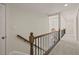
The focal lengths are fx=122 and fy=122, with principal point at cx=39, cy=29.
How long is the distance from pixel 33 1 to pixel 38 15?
7.2 inches

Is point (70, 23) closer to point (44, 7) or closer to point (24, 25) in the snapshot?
point (44, 7)

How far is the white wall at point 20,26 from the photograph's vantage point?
4.91 feet

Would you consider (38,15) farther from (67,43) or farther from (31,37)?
(67,43)

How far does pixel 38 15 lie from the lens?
154 cm

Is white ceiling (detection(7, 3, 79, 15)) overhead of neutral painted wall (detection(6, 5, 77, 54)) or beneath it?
overhead

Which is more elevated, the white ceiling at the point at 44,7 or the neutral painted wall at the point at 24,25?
the white ceiling at the point at 44,7

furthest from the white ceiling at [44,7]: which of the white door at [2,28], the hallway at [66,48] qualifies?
the hallway at [66,48]

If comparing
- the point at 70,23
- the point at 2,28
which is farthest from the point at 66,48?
the point at 2,28

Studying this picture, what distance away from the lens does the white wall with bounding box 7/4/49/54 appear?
58.9 inches

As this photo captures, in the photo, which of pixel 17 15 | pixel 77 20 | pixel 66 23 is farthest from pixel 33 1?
pixel 77 20

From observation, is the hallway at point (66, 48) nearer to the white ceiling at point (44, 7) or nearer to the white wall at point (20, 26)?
the white wall at point (20, 26)

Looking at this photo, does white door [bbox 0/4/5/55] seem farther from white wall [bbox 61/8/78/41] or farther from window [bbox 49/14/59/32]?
white wall [bbox 61/8/78/41]

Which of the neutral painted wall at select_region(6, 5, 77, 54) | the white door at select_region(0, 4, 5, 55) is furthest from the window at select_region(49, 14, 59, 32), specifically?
the white door at select_region(0, 4, 5, 55)
